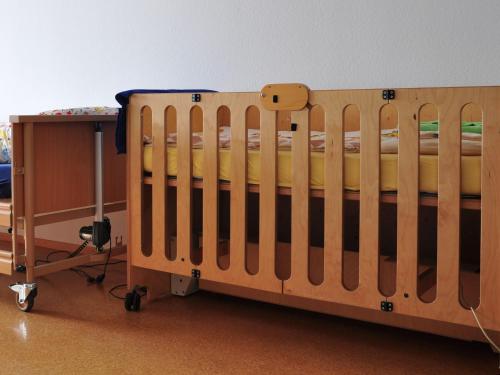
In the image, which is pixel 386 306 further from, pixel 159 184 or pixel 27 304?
pixel 27 304

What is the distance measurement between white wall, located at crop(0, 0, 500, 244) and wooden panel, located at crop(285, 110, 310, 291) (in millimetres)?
696

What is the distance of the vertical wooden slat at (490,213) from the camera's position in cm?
160

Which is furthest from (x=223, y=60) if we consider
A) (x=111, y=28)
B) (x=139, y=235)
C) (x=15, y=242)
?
(x=15, y=242)

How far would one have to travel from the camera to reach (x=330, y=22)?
258 cm

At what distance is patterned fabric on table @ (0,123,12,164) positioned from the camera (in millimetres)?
2973

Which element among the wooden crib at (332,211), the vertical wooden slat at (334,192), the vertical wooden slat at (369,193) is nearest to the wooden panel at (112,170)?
the wooden crib at (332,211)

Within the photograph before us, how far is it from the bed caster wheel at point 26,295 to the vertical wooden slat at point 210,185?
0.64 metres

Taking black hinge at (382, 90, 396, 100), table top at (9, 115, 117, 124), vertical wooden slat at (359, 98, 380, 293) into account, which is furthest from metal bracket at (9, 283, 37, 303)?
black hinge at (382, 90, 396, 100)

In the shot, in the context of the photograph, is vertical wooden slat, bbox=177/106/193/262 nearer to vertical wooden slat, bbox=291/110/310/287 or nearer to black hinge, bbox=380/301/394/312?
vertical wooden slat, bbox=291/110/310/287

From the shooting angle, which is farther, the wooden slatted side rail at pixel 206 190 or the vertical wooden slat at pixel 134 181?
the vertical wooden slat at pixel 134 181

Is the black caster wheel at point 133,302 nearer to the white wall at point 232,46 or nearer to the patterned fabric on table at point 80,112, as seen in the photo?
Answer: the patterned fabric on table at point 80,112

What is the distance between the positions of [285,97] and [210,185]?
0.40m

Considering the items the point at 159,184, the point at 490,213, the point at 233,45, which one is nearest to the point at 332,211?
the point at 490,213

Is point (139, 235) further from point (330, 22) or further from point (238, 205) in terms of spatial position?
point (330, 22)
